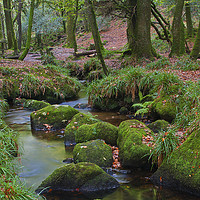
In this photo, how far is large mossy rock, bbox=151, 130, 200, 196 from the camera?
347 centimetres

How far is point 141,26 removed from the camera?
1226cm

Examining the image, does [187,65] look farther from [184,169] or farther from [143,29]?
[184,169]

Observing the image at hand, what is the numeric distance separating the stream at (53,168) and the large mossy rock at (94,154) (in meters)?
0.30

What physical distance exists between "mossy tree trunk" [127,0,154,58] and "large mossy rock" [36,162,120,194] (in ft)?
31.4

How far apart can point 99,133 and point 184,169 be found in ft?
7.24

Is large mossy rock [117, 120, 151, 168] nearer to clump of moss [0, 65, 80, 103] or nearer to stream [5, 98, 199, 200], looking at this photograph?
stream [5, 98, 199, 200]

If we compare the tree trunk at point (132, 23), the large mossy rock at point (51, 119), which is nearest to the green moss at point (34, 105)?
the large mossy rock at point (51, 119)

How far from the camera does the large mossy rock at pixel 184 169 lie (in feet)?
11.4

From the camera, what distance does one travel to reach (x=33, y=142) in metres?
6.01

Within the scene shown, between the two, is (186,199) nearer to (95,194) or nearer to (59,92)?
(95,194)

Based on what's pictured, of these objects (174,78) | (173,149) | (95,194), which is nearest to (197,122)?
(173,149)

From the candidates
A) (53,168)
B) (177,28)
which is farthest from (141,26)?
(53,168)

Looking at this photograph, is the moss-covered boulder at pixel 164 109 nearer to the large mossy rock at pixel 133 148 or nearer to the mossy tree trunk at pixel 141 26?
the large mossy rock at pixel 133 148

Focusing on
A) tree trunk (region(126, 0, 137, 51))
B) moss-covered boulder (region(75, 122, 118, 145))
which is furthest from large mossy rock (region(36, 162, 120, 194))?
tree trunk (region(126, 0, 137, 51))
